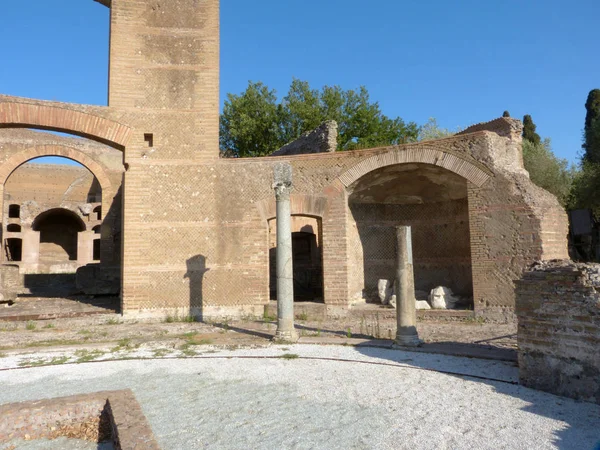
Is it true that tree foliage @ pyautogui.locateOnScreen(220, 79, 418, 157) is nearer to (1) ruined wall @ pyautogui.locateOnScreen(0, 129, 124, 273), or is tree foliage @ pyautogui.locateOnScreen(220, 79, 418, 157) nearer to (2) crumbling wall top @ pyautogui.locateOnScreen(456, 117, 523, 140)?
(1) ruined wall @ pyautogui.locateOnScreen(0, 129, 124, 273)

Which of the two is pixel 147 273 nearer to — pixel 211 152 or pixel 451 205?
pixel 211 152

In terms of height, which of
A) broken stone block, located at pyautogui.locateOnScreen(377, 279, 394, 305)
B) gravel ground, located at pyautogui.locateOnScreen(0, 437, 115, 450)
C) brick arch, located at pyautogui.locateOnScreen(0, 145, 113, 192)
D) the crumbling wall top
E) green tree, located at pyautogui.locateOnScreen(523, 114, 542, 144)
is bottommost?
gravel ground, located at pyautogui.locateOnScreen(0, 437, 115, 450)

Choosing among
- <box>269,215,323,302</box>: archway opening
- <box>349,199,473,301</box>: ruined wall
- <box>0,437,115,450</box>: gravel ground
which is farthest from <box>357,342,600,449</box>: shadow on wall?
<box>269,215,323,302</box>: archway opening

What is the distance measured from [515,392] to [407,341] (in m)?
2.52

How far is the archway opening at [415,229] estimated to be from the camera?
11.4m

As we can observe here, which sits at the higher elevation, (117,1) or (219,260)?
(117,1)

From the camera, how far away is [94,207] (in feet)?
85.8

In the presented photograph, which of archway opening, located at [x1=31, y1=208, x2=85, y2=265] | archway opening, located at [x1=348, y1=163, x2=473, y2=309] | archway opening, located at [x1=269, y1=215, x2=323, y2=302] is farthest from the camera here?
archway opening, located at [x1=31, y1=208, x2=85, y2=265]

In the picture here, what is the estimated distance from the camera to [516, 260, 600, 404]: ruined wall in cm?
431

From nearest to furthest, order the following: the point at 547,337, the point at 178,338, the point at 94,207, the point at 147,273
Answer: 1. the point at 547,337
2. the point at 178,338
3. the point at 147,273
4. the point at 94,207

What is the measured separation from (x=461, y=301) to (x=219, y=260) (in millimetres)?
6166

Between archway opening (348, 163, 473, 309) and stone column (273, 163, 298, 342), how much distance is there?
2922mm

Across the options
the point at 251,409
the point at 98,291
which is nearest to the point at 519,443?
the point at 251,409

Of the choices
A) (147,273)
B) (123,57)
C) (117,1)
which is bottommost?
(147,273)
